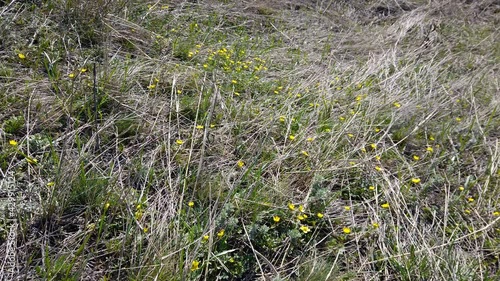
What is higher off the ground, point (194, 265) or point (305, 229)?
point (194, 265)

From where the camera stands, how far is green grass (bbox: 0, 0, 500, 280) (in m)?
1.89

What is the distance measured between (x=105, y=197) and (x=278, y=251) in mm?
806

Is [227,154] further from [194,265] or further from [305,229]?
[194,265]

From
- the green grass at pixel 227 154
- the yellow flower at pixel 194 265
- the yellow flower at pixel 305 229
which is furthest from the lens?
the yellow flower at pixel 305 229

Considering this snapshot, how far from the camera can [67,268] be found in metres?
1.68

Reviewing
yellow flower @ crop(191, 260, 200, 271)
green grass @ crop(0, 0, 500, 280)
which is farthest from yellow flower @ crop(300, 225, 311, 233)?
yellow flower @ crop(191, 260, 200, 271)

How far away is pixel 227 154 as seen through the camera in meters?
2.49

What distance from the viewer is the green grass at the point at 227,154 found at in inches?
74.4

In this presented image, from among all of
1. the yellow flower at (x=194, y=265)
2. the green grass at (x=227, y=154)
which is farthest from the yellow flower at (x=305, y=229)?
the yellow flower at (x=194, y=265)

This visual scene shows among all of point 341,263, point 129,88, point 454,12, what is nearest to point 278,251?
point 341,263

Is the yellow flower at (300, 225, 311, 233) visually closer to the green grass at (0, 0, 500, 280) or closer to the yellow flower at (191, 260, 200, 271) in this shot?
the green grass at (0, 0, 500, 280)

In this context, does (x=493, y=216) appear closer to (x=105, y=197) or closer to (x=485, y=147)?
(x=485, y=147)

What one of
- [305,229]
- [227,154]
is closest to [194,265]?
[305,229]

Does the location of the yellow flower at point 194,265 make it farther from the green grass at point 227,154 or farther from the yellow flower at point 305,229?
the yellow flower at point 305,229
